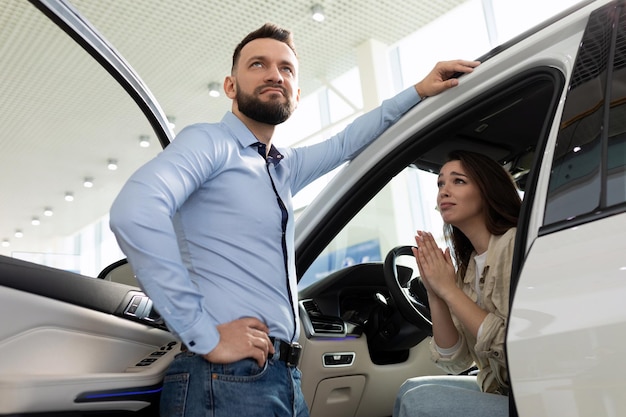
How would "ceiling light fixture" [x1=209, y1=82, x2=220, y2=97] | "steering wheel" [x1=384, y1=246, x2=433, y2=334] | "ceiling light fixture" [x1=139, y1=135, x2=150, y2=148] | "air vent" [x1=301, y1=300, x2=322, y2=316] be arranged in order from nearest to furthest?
"steering wheel" [x1=384, y1=246, x2=433, y2=334] < "air vent" [x1=301, y1=300, x2=322, y2=316] < "ceiling light fixture" [x1=139, y1=135, x2=150, y2=148] < "ceiling light fixture" [x1=209, y1=82, x2=220, y2=97]

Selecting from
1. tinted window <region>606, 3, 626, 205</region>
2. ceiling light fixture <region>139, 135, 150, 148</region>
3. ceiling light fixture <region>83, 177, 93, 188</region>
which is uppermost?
ceiling light fixture <region>83, 177, 93, 188</region>

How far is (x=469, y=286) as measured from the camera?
1.49m

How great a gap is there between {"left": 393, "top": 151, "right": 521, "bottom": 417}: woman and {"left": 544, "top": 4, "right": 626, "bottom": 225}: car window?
1.52 ft

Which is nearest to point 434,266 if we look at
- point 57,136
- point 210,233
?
point 210,233

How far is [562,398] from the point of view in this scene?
764 millimetres

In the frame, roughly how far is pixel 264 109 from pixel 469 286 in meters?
0.73

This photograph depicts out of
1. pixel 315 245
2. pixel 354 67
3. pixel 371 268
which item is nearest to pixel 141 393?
pixel 315 245

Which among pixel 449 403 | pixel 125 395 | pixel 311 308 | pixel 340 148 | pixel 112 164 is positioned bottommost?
pixel 449 403

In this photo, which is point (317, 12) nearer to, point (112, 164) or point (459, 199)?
point (112, 164)

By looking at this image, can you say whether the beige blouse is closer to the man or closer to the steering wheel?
the steering wheel

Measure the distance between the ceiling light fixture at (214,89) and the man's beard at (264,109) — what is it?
6.03 meters

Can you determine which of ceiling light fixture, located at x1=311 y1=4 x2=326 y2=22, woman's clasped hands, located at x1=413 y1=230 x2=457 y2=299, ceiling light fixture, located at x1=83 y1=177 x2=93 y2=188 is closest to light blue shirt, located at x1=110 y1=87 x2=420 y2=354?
woman's clasped hands, located at x1=413 y1=230 x2=457 y2=299

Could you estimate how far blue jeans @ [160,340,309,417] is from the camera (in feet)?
3.74

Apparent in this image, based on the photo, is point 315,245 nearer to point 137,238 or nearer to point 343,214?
point 343,214
